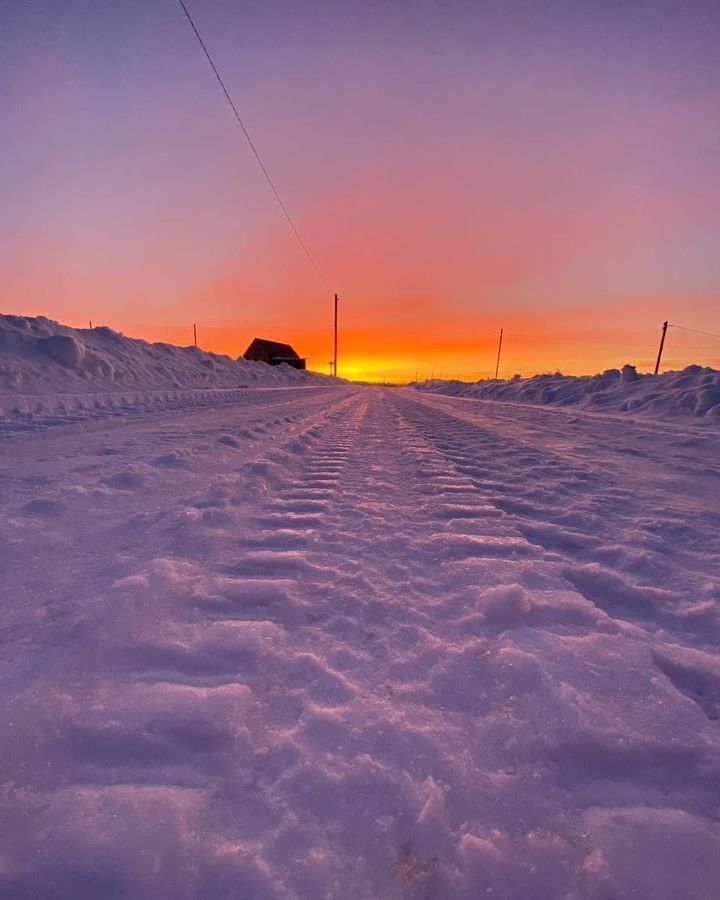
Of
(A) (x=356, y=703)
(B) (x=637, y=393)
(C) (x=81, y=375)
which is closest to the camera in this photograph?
(A) (x=356, y=703)

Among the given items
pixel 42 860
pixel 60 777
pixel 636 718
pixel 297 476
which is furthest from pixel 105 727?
pixel 297 476

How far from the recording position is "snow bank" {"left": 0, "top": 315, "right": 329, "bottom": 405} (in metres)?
9.44

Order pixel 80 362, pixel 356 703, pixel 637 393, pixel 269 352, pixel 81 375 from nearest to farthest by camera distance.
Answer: pixel 356 703 → pixel 81 375 → pixel 80 362 → pixel 637 393 → pixel 269 352

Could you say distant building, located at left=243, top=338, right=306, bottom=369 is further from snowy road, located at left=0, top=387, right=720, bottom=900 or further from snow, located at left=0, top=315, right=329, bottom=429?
snowy road, located at left=0, top=387, right=720, bottom=900

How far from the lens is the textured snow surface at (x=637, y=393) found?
863cm

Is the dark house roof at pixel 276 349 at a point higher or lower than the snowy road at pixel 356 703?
higher

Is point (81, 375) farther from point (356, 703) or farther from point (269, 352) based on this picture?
point (269, 352)

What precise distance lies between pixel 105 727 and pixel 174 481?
2504mm

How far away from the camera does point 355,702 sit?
1.28m

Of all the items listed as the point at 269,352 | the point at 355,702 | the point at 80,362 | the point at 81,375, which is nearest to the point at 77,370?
the point at 81,375

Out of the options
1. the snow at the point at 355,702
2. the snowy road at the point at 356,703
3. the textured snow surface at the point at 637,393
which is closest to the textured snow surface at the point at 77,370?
the snow at the point at 355,702

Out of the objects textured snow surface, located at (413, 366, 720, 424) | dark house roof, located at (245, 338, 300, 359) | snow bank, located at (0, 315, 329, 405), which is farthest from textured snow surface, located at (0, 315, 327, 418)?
dark house roof, located at (245, 338, 300, 359)

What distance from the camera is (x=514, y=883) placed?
843mm

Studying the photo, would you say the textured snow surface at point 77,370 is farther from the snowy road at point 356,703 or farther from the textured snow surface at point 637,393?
the textured snow surface at point 637,393
